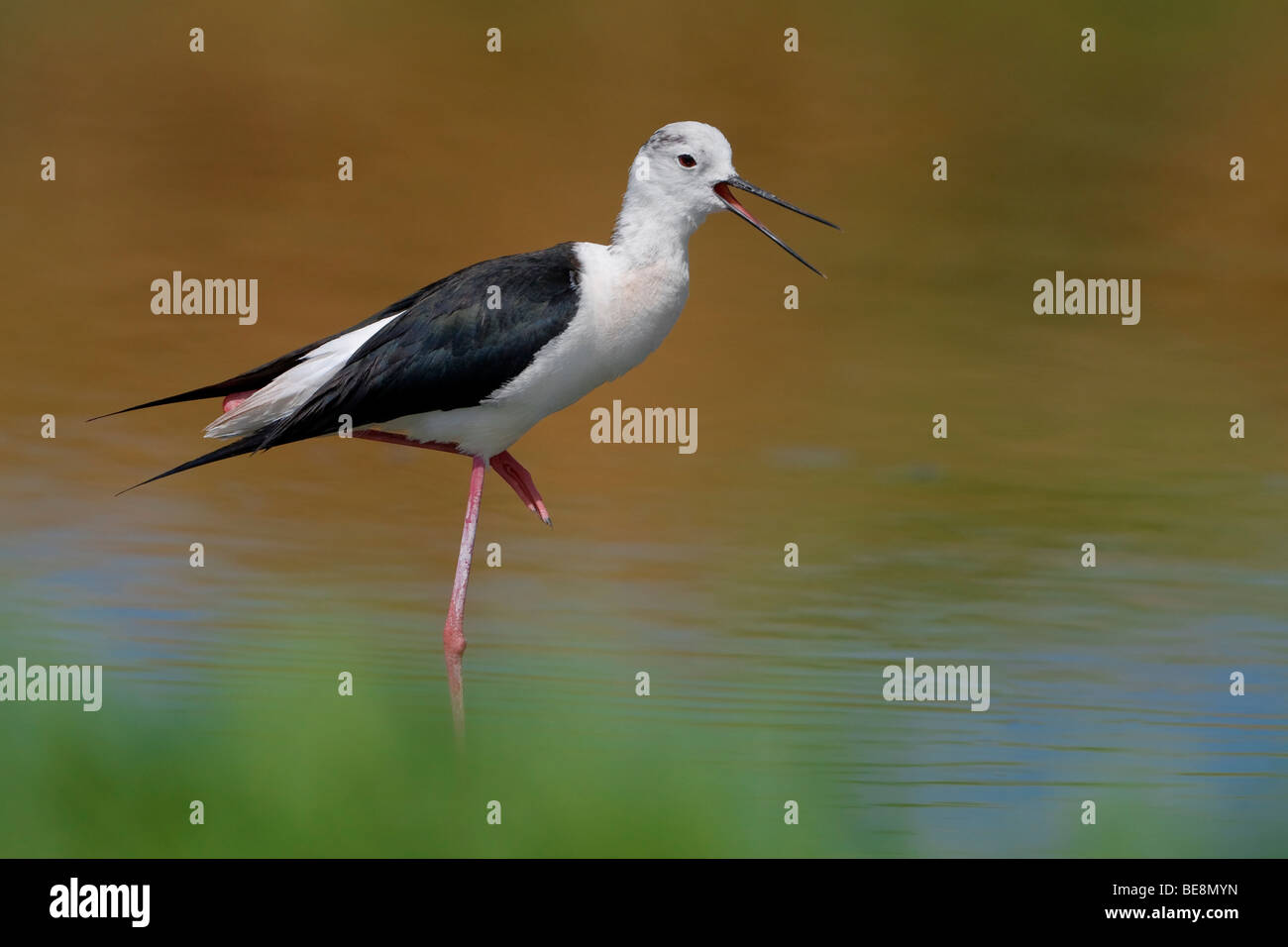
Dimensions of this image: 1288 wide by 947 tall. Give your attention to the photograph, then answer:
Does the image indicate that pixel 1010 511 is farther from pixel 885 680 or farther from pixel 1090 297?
pixel 1090 297

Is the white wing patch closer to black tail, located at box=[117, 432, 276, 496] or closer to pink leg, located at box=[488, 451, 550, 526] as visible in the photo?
black tail, located at box=[117, 432, 276, 496]

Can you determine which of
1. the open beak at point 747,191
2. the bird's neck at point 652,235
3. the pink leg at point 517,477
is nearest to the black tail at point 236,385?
the pink leg at point 517,477

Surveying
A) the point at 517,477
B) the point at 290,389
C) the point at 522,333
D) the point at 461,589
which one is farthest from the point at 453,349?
the point at 461,589

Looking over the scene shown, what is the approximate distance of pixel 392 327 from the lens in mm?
9883

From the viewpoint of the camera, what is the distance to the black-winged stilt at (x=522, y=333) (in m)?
9.70

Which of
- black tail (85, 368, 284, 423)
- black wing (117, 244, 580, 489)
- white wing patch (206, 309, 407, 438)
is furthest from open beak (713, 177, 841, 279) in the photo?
black tail (85, 368, 284, 423)

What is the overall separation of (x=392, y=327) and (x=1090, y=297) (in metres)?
7.71

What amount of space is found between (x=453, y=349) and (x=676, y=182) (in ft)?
4.12

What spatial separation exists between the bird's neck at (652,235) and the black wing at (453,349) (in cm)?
26

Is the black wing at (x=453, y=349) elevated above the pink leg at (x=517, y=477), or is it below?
above

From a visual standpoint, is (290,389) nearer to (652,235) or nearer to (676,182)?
(652,235)

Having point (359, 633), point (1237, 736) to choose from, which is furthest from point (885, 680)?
point (359, 633)

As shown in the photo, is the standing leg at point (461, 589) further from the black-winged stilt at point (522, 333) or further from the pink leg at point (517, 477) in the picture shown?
the pink leg at point (517, 477)

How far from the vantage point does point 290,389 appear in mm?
9992
